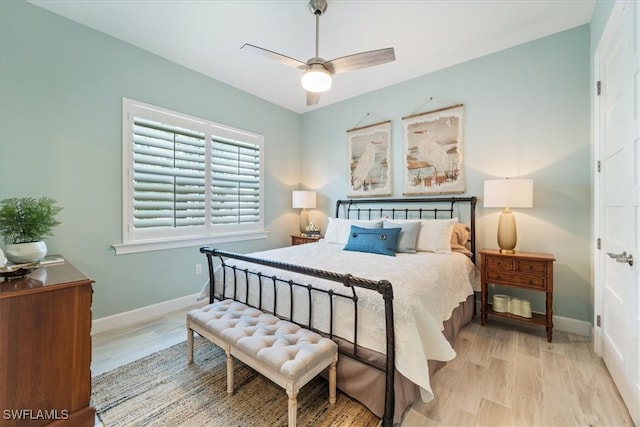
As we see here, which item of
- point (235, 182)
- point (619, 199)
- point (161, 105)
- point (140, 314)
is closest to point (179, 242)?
point (140, 314)

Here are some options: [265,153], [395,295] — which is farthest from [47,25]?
[395,295]

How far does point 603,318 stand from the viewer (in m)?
2.09

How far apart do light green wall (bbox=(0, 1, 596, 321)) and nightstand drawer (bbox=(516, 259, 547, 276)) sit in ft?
1.35

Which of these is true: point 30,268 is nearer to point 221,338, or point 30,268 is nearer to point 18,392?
point 18,392

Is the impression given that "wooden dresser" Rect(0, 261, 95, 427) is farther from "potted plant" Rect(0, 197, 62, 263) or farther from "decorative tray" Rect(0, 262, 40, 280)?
"potted plant" Rect(0, 197, 62, 263)

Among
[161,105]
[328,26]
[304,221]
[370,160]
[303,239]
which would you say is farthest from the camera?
[304,221]

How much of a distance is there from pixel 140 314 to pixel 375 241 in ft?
8.79

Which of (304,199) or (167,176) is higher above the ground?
(167,176)

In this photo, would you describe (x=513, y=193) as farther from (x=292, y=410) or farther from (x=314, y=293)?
(x=292, y=410)

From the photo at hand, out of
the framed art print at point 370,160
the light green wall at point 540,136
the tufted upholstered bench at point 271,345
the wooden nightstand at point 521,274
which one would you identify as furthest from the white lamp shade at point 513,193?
the tufted upholstered bench at point 271,345

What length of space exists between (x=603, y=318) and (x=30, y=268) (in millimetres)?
4099

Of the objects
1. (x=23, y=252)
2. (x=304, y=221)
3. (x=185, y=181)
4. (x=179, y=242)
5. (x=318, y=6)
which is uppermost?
(x=318, y=6)

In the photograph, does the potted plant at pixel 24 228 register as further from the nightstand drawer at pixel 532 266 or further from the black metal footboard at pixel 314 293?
the nightstand drawer at pixel 532 266

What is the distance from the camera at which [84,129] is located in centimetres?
256
